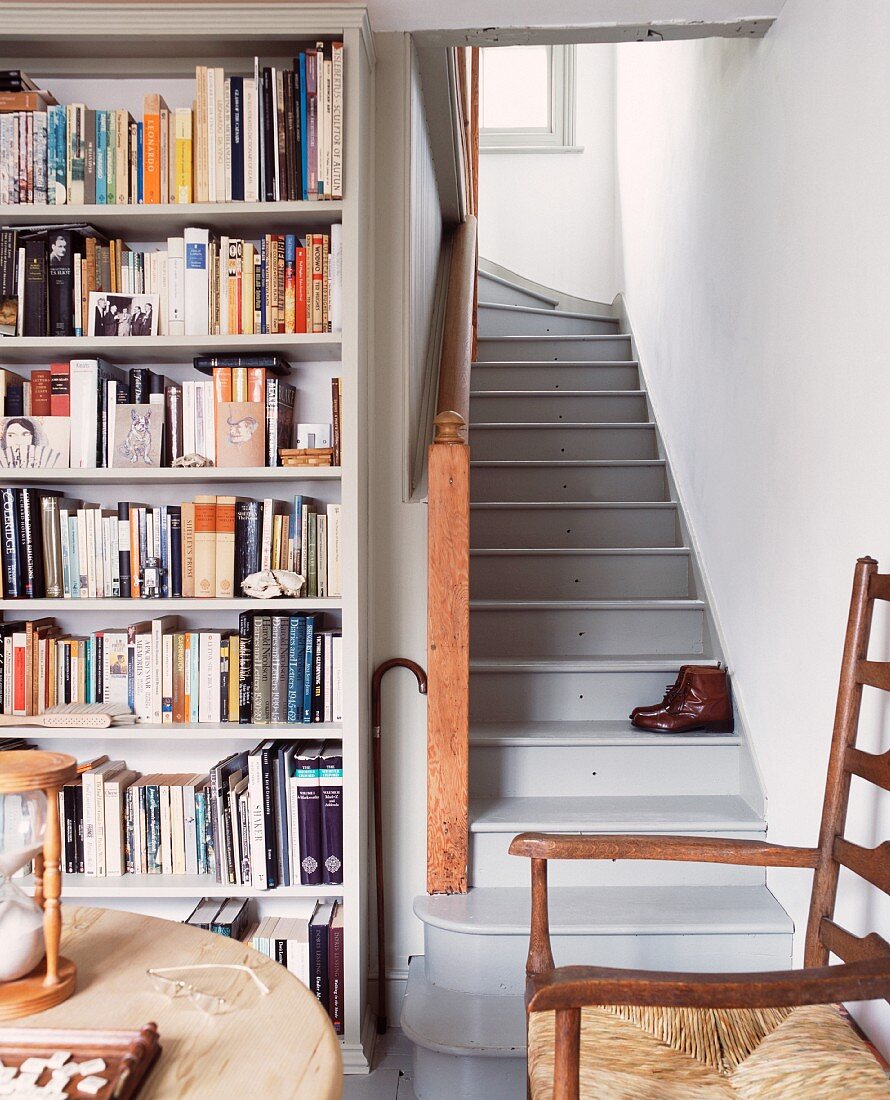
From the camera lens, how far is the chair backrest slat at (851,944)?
138 cm

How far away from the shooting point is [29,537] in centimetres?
222

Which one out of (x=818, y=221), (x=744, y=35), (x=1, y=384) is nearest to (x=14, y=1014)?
(x=1, y=384)

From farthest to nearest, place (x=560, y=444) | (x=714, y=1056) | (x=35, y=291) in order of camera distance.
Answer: (x=560, y=444) < (x=35, y=291) < (x=714, y=1056)

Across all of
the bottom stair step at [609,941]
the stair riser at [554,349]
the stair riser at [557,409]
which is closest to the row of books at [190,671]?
the bottom stair step at [609,941]

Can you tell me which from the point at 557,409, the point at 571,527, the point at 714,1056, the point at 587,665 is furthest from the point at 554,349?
the point at 714,1056

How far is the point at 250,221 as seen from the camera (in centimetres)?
226

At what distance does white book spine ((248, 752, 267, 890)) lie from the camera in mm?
2178

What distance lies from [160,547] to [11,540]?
1.11 feet

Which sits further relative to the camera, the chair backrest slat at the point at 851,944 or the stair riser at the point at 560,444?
the stair riser at the point at 560,444

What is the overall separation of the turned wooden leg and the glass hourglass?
1 cm

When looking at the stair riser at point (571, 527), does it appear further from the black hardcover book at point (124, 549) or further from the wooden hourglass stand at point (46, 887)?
the wooden hourglass stand at point (46, 887)

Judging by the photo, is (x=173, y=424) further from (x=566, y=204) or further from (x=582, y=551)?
(x=566, y=204)

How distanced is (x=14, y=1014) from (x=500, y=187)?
16.4ft

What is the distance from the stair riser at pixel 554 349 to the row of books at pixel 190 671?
8.43ft
